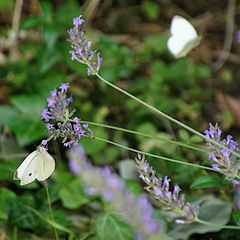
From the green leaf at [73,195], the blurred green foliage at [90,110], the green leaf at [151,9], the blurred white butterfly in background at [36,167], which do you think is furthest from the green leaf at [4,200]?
the green leaf at [151,9]

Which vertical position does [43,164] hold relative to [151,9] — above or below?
below

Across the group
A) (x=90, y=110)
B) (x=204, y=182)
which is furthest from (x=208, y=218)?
(x=90, y=110)

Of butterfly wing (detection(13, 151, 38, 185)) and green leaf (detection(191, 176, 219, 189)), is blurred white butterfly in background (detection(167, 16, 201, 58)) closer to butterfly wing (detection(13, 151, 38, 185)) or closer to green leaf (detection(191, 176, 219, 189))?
green leaf (detection(191, 176, 219, 189))

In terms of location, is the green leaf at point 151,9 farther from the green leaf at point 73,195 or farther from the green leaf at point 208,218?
the green leaf at point 208,218

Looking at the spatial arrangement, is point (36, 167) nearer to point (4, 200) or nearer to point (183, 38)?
point (4, 200)

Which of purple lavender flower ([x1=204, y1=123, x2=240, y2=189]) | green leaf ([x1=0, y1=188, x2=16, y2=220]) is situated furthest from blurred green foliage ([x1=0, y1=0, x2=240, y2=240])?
purple lavender flower ([x1=204, y1=123, x2=240, y2=189])

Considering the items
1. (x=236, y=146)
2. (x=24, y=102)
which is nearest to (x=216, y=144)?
(x=236, y=146)

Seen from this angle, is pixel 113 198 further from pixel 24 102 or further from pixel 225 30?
pixel 225 30
